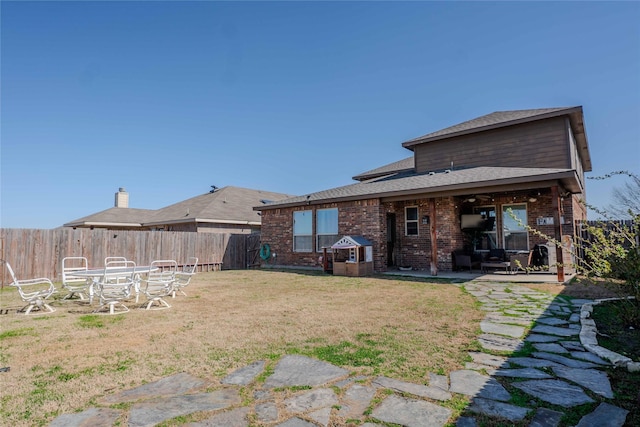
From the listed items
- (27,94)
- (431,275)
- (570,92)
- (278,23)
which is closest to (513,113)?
(570,92)

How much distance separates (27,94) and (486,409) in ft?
51.7

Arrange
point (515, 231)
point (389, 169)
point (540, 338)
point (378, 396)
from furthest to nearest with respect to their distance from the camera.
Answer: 1. point (389, 169)
2. point (515, 231)
3. point (540, 338)
4. point (378, 396)

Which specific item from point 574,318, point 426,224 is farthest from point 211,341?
point 426,224

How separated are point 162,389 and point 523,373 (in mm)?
3174

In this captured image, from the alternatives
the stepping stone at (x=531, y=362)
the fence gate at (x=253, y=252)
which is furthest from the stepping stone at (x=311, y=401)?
the fence gate at (x=253, y=252)

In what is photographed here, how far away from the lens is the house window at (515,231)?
37.0ft

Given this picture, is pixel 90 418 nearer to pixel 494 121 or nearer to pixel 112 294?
pixel 112 294

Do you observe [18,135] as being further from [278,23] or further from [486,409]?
[486,409]

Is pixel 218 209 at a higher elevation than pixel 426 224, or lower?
higher

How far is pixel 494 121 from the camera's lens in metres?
12.7

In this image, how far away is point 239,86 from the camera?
15.3m

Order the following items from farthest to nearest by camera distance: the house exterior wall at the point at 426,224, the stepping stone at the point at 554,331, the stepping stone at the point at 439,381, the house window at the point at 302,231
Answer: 1. the house window at the point at 302,231
2. the house exterior wall at the point at 426,224
3. the stepping stone at the point at 554,331
4. the stepping stone at the point at 439,381

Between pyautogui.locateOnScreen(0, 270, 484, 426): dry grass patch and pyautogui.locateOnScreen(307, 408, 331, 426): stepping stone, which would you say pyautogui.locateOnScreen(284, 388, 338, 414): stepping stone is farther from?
pyautogui.locateOnScreen(0, 270, 484, 426): dry grass patch

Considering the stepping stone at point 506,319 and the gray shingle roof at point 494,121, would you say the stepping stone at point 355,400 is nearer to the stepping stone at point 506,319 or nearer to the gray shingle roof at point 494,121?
the stepping stone at point 506,319
